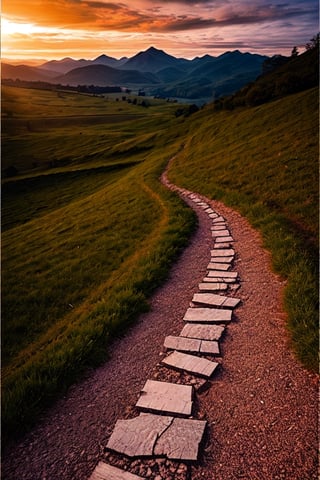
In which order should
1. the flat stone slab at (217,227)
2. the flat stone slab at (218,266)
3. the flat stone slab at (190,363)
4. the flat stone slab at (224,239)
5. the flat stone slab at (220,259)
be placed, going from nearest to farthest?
the flat stone slab at (190,363)
the flat stone slab at (218,266)
the flat stone slab at (220,259)
the flat stone slab at (224,239)
the flat stone slab at (217,227)

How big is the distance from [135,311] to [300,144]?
2095 centimetres

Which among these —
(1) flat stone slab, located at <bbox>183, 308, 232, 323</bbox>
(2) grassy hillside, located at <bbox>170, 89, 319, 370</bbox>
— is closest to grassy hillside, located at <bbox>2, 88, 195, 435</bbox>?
(1) flat stone slab, located at <bbox>183, 308, 232, 323</bbox>

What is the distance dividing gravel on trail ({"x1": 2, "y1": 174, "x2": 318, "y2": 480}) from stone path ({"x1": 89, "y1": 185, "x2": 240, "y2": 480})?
15 cm

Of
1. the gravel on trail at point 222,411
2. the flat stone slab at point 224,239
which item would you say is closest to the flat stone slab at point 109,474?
the gravel on trail at point 222,411

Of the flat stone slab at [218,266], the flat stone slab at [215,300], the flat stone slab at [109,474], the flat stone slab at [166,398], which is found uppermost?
the flat stone slab at [218,266]

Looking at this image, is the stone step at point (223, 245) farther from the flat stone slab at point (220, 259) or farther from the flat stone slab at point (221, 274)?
the flat stone slab at point (221, 274)

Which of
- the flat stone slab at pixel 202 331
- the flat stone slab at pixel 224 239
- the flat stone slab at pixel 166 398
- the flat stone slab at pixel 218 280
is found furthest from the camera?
the flat stone slab at pixel 224 239

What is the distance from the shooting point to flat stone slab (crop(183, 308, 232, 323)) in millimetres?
7383

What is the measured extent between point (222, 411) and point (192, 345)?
1657 mm

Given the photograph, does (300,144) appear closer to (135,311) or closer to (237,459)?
(135,311)

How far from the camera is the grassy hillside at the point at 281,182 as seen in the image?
744 centimetres

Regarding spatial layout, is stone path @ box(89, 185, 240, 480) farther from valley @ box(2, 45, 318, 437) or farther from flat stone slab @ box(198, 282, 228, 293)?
valley @ box(2, 45, 318, 437)

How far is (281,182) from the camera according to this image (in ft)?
58.9

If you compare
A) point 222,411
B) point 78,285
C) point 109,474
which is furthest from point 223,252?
point 109,474
